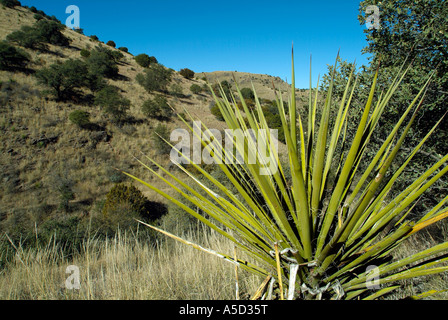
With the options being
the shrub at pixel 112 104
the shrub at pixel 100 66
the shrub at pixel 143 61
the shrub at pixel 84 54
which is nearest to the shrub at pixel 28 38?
the shrub at pixel 84 54

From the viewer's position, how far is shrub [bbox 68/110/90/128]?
56.1 feet

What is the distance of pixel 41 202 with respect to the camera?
11898 mm

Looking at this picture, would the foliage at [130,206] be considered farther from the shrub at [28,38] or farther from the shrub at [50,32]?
the shrub at [50,32]

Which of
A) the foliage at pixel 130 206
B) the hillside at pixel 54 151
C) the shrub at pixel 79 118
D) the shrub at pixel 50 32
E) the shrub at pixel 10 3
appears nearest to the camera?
the foliage at pixel 130 206

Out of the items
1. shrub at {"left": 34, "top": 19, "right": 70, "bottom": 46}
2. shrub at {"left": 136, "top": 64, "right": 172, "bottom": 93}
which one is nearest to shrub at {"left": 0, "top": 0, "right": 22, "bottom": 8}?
shrub at {"left": 34, "top": 19, "right": 70, "bottom": 46}

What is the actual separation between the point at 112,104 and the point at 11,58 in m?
9.12

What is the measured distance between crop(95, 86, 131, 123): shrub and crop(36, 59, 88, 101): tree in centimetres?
202

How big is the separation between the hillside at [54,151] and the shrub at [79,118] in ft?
1.13

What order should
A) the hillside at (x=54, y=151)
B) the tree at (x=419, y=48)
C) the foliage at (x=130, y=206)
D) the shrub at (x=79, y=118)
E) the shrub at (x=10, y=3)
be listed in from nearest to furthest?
the tree at (x=419, y=48) → the foliage at (x=130, y=206) → the hillside at (x=54, y=151) → the shrub at (x=79, y=118) → the shrub at (x=10, y=3)

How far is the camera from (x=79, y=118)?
17.1 meters

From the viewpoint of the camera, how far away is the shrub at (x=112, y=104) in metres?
19.6
